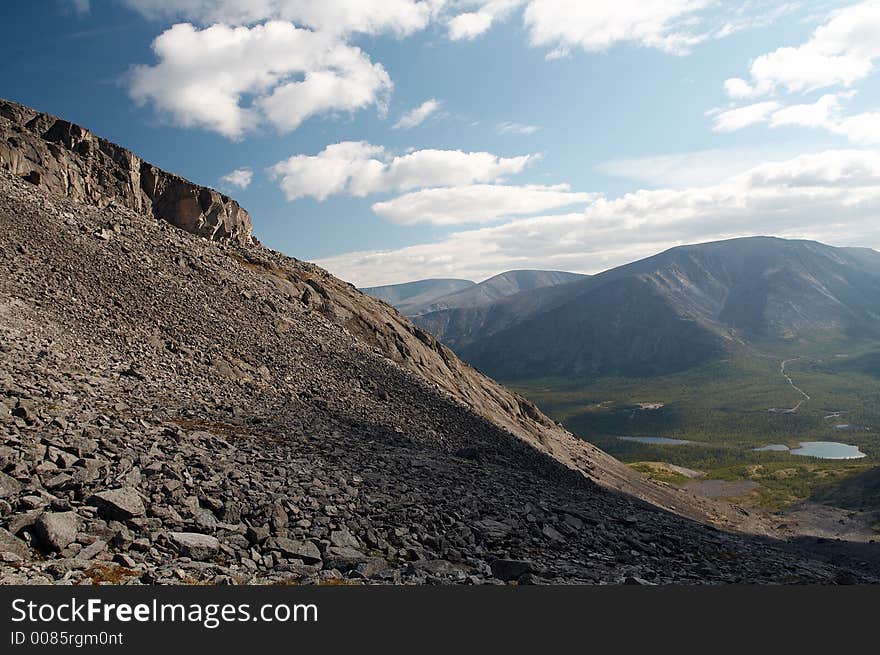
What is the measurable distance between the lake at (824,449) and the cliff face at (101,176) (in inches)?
6657

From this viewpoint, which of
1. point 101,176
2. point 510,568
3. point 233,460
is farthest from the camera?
point 101,176

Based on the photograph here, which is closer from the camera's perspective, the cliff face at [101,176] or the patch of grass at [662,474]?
the cliff face at [101,176]

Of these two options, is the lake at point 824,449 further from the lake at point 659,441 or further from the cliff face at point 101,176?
the cliff face at point 101,176

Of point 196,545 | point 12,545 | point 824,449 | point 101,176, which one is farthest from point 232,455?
point 824,449

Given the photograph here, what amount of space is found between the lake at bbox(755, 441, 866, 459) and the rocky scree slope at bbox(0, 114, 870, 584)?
15480cm

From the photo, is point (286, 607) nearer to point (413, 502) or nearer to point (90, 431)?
point (413, 502)

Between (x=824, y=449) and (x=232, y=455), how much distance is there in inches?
7770

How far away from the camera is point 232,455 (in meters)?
22.2

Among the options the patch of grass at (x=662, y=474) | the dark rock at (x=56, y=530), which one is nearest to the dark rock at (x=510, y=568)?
the dark rock at (x=56, y=530)

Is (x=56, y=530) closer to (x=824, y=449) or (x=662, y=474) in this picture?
(x=662, y=474)

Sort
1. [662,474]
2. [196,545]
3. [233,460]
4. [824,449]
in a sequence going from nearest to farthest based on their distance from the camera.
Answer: [196,545]
[233,460]
[662,474]
[824,449]

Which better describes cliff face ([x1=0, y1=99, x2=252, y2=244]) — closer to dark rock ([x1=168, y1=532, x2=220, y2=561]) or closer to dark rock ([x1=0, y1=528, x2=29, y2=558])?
dark rock ([x1=0, y1=528, x2=29, y2=558])

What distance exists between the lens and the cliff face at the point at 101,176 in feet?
170

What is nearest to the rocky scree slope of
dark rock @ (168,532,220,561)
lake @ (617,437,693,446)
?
dark rock @ (168,532,220,561)
